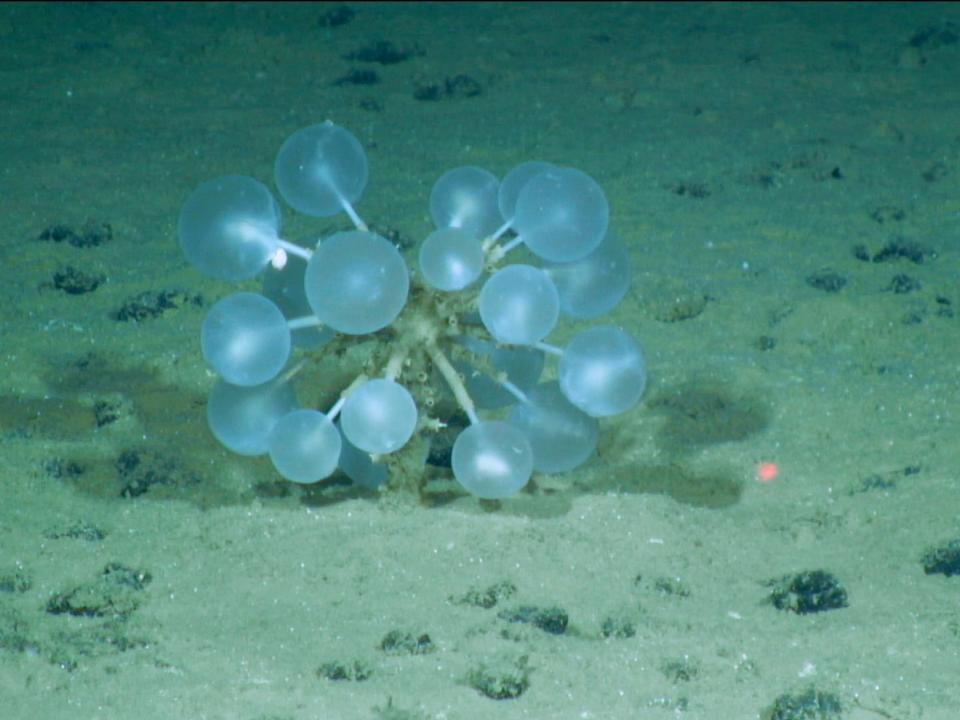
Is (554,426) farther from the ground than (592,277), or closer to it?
closer to it

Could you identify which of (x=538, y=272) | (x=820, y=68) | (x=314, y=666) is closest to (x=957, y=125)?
(x=820, y=68)

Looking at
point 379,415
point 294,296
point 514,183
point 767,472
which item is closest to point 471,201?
point 514,183

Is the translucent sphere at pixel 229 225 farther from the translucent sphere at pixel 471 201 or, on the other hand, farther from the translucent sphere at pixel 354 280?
the translucent sphere at pixel 471 201

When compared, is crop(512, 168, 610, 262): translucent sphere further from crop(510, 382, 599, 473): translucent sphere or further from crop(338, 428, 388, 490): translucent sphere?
crop(338, 428, 388, 490): translucent sphere

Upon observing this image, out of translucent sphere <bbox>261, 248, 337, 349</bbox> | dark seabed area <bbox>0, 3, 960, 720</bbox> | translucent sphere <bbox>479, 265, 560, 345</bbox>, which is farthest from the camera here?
translucent sphere <bbox>261, 248, 337, 349</bbox>

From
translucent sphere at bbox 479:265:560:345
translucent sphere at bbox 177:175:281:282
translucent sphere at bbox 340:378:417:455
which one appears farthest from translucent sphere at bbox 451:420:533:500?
translucent sphere at bbox 177:175:281:282

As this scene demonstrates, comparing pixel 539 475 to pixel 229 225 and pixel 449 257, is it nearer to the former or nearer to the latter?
pixel 449 257
